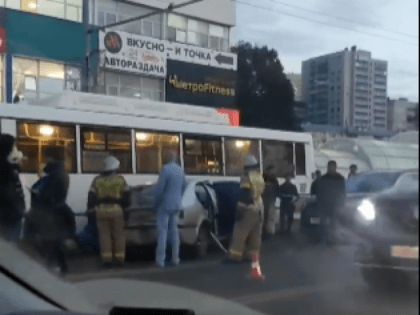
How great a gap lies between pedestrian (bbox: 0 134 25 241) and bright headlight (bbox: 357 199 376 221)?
0.41m

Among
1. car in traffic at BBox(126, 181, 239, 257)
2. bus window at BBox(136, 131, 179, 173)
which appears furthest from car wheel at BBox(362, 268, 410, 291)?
bus window at BBox(136, 131, 179, 173)

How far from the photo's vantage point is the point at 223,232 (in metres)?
0.87

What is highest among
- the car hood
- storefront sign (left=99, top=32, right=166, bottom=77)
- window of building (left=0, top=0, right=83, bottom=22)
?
window of building (left=0, top=0, right=83, bottom=22)

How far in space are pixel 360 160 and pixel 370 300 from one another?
0.54 feet

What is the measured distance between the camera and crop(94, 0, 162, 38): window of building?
80 cm

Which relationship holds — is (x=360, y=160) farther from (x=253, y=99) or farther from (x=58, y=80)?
(x=58, y=80)

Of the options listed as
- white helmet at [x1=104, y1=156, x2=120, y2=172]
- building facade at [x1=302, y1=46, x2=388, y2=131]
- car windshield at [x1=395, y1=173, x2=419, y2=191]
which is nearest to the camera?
car windshield at [x1=395, y1=173, x2=419, y2=191]

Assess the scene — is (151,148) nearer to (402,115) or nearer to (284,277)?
(284,277)

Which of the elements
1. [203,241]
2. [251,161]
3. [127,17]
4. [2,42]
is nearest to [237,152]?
[251,161]

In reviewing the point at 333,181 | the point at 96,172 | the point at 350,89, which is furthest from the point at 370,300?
the point at 96,172

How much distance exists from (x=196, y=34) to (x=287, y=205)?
254 mm

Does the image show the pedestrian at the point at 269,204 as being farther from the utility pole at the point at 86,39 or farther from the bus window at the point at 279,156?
the utility pole at the point at 86,39

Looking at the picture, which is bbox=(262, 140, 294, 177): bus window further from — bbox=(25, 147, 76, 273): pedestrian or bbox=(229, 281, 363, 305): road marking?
bbox=(25, 147, 76, 273): pedestrian

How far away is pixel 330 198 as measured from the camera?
2.49 feet
